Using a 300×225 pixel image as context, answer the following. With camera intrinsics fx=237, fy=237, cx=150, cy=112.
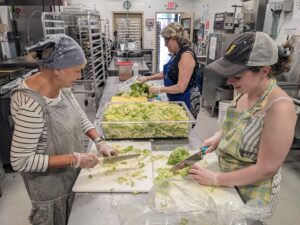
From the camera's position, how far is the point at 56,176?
1.23m

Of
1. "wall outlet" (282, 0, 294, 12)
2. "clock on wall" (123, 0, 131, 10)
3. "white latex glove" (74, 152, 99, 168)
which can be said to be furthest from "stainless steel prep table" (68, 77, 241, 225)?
"clock on wall" (123, 0, 131, 10)

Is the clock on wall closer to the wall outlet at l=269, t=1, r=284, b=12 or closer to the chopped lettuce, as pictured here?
the wall outlet at l=269, t=1, r=284, b=12

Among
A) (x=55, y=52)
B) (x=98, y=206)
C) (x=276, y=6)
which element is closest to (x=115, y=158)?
(x=98, y=206)

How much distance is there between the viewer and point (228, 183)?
3.44ft

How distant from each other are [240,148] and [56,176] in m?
0.92

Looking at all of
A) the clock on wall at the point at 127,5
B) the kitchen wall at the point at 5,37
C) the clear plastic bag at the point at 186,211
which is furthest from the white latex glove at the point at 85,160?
the clock on wall at the point at 127,5

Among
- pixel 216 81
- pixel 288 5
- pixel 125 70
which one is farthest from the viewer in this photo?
pixel 216 81

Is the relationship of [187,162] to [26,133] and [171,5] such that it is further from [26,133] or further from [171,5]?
[171,5]

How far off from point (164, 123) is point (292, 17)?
283cm

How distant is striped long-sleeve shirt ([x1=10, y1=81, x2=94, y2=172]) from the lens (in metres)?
1.03

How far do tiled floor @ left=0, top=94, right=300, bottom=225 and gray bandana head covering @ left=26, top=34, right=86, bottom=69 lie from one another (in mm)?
1734

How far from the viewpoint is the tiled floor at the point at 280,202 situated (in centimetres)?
217

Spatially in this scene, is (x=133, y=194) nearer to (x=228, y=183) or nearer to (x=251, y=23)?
(x=228, y=183)

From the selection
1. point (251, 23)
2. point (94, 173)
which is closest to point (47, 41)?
point (94, 173)
